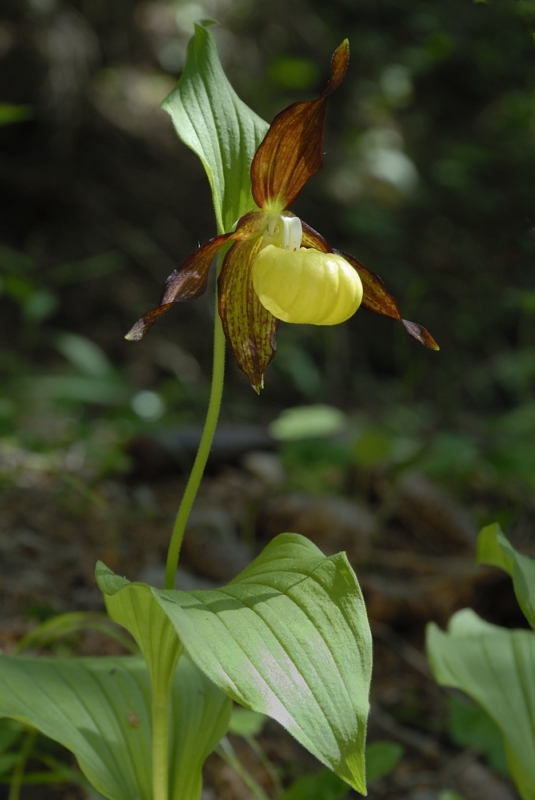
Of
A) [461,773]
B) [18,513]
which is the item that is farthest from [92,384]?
[461,773]

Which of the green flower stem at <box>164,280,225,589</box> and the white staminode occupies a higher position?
the white staminode

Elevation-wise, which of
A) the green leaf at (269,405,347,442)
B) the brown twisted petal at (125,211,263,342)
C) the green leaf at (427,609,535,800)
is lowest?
the green leaf at (269,405,347,442)

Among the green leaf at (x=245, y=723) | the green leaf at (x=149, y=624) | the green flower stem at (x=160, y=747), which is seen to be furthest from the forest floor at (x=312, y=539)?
the green leaf at (x=149, y=624)

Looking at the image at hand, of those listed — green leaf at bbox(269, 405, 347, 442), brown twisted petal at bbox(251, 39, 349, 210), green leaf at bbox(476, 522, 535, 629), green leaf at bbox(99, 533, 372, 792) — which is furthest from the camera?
green leaf at bbox(269, 405, 347, 442)

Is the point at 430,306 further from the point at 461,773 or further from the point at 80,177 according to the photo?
the point at 461,773

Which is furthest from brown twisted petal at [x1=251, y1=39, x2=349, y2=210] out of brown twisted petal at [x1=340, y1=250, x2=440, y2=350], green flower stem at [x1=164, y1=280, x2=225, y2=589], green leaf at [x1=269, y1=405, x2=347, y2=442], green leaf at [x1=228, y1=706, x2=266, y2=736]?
green leaf at [x1=269, y1=405, x2=347, y2=442]

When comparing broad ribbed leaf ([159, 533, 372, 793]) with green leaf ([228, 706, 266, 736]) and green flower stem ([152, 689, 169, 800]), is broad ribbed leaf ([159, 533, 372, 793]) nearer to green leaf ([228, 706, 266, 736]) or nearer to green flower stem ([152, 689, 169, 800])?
green flower stem ([152, 689, 169, 800])

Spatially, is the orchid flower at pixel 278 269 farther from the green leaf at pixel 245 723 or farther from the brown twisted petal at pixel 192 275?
the green leaf at pixel 245 723

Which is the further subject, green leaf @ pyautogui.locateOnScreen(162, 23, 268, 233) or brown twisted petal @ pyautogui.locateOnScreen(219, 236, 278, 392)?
brown twisted petal @ pyautogui.locateOnScreen(219, 236, 278, 392)
